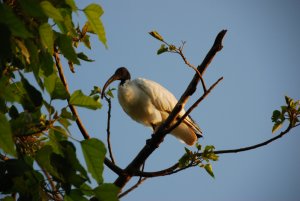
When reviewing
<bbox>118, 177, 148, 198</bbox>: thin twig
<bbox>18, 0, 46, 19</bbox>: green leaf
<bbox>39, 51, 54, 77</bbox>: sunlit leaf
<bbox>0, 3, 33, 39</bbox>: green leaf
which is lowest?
<bbox>118, 177, 148, 198</bbox>: thin twig

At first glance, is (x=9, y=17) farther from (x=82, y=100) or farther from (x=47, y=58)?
(x=82, y=100)

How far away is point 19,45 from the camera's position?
1.34 m

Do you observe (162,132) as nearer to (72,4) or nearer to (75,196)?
(75,196)

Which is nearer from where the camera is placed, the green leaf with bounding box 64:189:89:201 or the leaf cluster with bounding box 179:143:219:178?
the green leaf with bounding box 64:189:89:201

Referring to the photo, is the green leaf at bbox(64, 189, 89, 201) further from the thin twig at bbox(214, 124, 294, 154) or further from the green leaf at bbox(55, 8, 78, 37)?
the thin twig at bbox(214, 124, 294, 154)

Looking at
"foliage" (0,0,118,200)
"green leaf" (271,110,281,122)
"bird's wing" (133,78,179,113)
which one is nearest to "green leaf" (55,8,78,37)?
"foliage" (0,0,118,200)

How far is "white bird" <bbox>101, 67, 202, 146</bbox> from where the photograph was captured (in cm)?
597

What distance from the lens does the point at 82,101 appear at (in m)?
1.49

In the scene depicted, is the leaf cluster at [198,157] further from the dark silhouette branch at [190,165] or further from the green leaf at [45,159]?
the green leaf at [45,159]

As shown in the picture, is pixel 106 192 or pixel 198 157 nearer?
pixel 106 192

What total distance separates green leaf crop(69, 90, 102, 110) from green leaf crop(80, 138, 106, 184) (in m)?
0.14

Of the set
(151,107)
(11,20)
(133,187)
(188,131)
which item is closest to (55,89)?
(11,20)

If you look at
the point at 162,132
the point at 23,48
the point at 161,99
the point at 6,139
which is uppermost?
the point at 161,99

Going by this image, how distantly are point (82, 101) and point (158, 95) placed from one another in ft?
15.2
